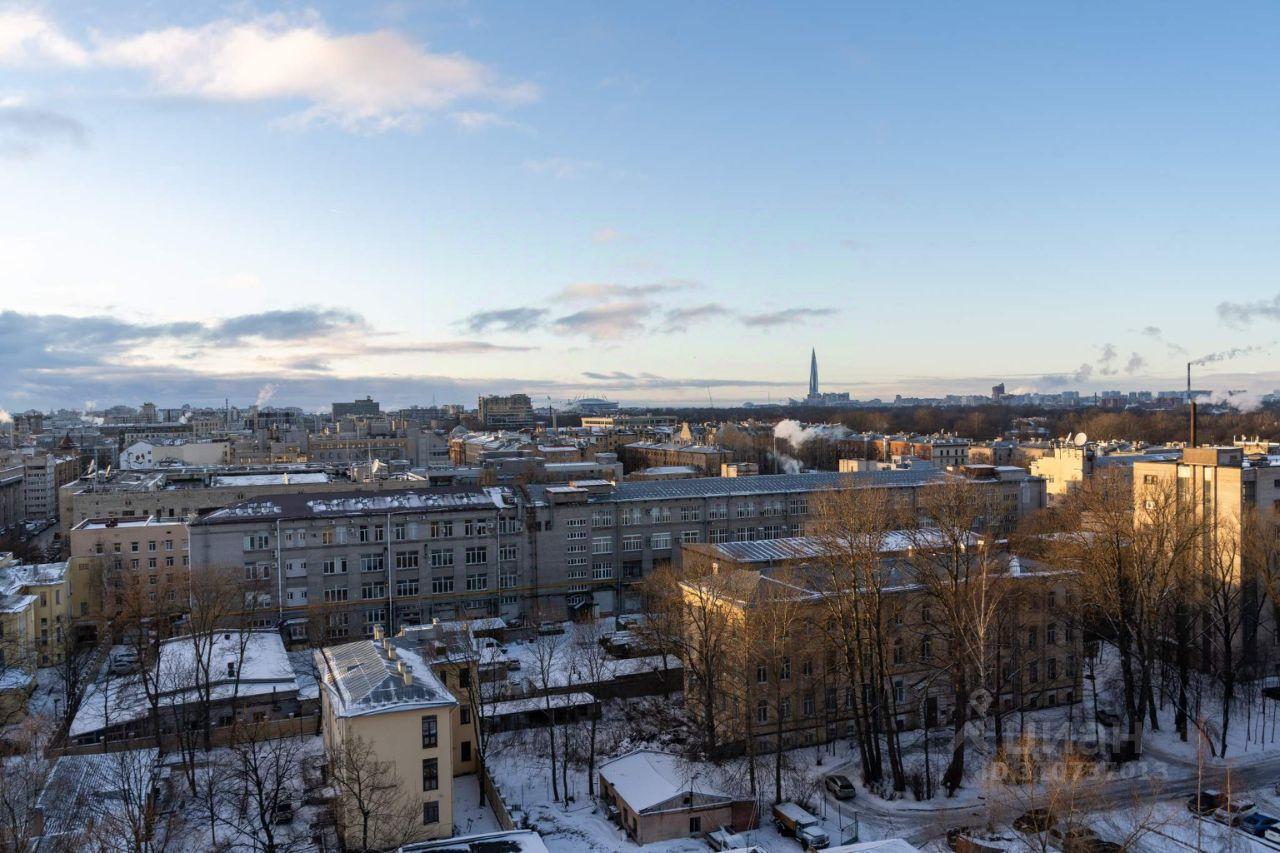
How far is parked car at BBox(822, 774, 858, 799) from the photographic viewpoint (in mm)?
23031

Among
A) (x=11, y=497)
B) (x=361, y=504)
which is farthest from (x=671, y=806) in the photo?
(x=11, y=497)

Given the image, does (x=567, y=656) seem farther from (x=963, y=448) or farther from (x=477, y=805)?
(x=963, y=448)

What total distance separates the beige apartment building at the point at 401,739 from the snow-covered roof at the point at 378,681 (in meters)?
0.02

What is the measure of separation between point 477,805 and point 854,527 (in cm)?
1230

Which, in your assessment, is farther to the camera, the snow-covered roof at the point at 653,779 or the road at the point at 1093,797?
the snow-covered roof at the point at 653,779

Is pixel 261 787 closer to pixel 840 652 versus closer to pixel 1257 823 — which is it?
pixel 840 652

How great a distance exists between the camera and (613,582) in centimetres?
4309

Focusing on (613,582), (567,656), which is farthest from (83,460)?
(567,656)

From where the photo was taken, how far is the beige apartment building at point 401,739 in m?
20.3

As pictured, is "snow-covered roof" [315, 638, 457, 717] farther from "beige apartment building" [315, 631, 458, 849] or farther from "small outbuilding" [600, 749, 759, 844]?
"small outbuilding" [600, 749, 759, 844]

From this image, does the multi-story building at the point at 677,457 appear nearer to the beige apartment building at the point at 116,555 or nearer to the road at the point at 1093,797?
the beige apartment building at the point at 116,555

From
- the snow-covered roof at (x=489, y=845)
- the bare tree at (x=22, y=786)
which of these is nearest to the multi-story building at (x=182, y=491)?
the bare tree at (x=22, y=786)

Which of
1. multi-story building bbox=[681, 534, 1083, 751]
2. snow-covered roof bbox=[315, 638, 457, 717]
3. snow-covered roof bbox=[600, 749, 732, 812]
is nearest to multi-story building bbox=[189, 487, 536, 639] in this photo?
snow-covered roof bbox=[315, 638, 457, 717]

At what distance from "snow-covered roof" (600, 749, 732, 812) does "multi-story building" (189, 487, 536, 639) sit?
1643cm
